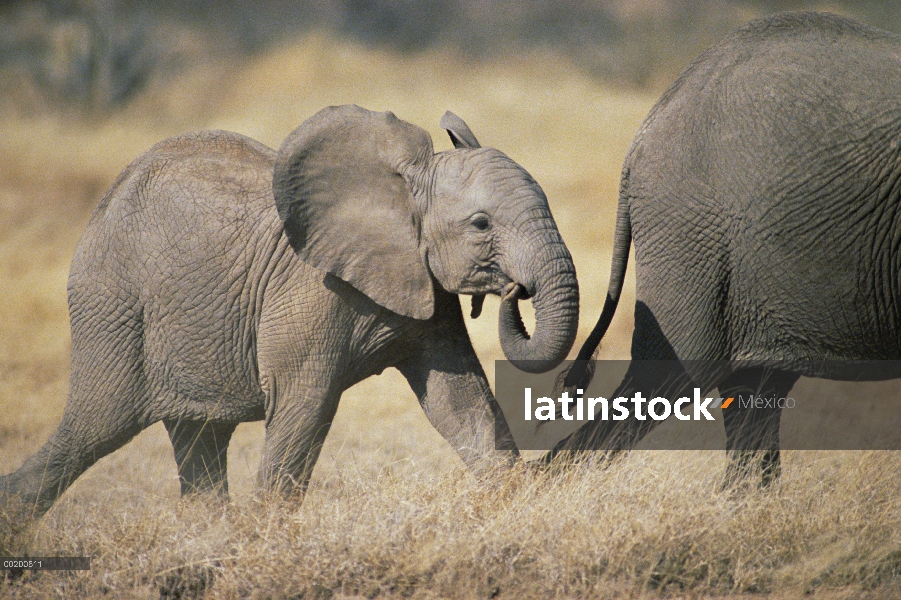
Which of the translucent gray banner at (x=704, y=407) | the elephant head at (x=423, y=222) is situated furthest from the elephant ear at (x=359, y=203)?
the translucent gray banner at (x=704, y=407)

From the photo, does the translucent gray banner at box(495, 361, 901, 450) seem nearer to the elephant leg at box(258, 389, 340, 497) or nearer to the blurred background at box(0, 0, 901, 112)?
the elephant leg at box(258, 389, 340, 497)

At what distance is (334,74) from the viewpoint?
11.1 metres

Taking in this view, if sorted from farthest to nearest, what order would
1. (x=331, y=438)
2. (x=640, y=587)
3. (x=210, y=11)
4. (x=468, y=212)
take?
(x=210, y=11)
(x=331, y=438)
(x=468, y=212)
(x=640, y=587)

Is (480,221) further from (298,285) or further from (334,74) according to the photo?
(334,74)

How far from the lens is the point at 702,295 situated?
4684 millimetres

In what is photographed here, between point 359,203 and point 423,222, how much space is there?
30 centimetres

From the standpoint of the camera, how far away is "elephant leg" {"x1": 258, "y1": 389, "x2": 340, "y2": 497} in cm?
465

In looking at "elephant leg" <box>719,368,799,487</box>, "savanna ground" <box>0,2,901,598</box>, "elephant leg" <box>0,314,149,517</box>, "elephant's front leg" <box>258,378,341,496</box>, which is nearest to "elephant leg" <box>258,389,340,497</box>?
"elephant's front leg" <box>258,378,341,496</box>

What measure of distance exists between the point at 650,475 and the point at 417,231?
4.90ft

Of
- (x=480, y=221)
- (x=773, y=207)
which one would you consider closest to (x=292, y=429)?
(x=480, y=221)

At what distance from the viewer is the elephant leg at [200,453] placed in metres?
5.62

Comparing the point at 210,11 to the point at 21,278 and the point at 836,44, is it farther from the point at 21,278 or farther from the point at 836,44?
the point at 836,44

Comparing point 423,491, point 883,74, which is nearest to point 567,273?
point 423,491

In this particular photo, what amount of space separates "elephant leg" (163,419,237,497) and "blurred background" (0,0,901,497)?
536cm
